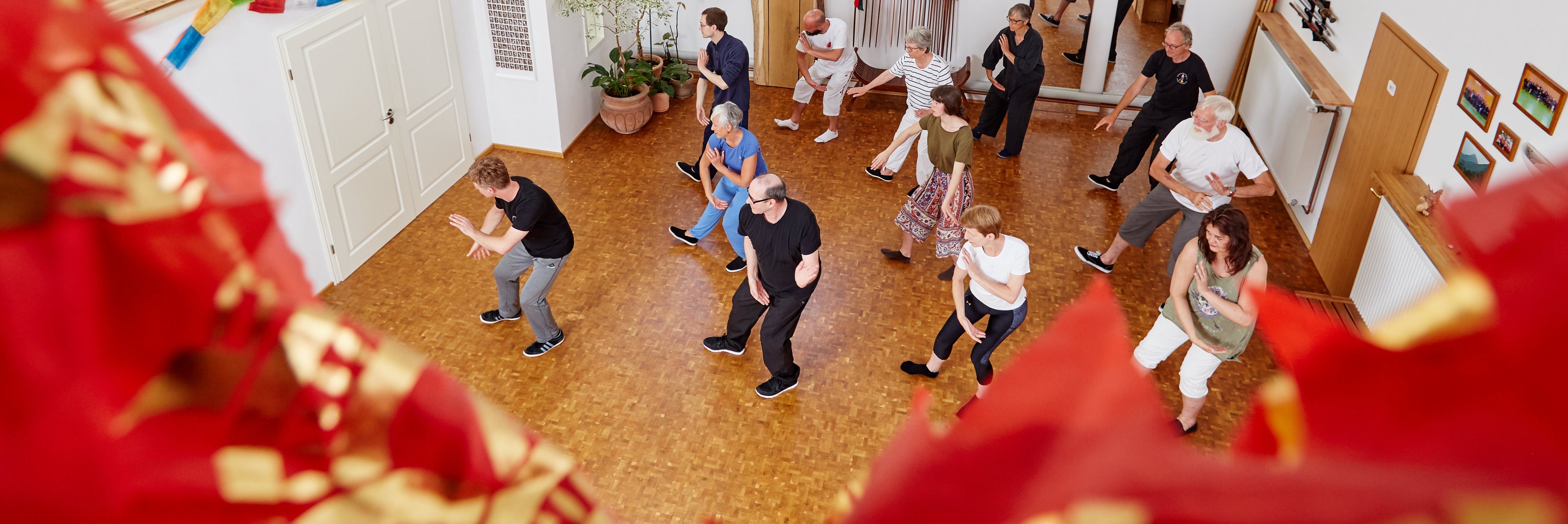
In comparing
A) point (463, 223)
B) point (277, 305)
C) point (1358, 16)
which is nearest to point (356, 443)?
point (277, 305)

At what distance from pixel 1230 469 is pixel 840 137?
29.5 ft

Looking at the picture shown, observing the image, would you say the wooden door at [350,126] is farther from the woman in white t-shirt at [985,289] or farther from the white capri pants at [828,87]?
the woman in white t-shirt at [985,289]

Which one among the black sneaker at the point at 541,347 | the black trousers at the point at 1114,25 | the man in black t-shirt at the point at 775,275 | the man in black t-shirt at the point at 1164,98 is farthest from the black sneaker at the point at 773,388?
the black trousers at the point at 1114,25

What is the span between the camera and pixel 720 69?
772cm

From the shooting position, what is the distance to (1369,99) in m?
6.29

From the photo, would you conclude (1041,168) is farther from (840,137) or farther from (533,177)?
(533,177)

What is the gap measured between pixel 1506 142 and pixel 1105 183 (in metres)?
3.50

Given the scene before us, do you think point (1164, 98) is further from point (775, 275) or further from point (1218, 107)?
point (775, 275)

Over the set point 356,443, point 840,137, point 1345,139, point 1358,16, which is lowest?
point 840,137

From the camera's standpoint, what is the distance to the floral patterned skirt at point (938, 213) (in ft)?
20.3

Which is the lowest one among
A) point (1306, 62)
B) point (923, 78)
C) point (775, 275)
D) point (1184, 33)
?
point (775, 275)

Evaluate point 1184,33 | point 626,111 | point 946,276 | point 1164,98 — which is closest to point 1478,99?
point 1184,33

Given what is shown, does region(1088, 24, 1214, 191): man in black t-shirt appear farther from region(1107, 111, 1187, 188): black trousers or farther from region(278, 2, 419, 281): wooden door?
region(278, 2, 419, 281): wooden door

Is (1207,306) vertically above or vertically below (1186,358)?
above
